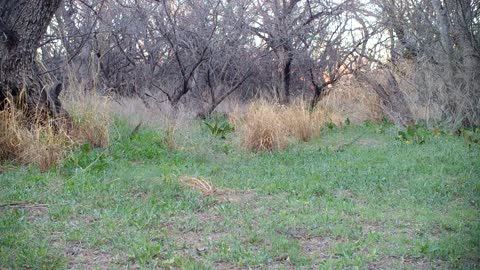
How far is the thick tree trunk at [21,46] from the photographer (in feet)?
28.5

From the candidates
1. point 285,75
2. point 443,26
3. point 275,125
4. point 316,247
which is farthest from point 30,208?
point 285,75

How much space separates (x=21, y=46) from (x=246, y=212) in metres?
5.05

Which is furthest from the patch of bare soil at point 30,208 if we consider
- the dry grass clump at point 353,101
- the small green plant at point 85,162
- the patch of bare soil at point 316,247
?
the dry grass clump at point 353,101

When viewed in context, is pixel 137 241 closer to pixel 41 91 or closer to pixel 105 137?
pixel 105 137

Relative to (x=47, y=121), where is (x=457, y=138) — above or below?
below

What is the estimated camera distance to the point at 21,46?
8.83m

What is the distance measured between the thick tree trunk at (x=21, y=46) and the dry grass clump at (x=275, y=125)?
291 cm

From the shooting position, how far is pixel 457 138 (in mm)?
10453

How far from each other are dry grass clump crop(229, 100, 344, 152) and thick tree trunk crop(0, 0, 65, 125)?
291 centimetres

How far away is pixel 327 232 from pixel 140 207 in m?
1.73

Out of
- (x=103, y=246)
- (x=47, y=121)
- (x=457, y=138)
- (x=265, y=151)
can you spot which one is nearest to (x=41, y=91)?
(x=47, y=121)

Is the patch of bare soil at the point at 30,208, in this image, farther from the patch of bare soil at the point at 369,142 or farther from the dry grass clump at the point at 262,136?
the patch of bare soil at the point at 369,142

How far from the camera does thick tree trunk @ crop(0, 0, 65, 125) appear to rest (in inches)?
342

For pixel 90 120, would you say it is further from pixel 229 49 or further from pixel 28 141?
pixel 229 49
